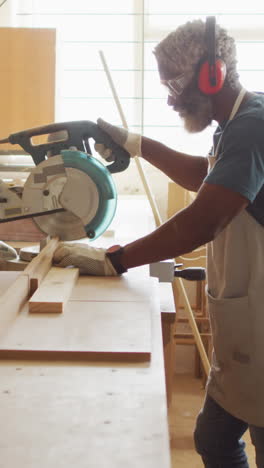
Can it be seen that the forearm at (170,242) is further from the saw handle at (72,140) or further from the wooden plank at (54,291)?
the saw handle at (72,140)

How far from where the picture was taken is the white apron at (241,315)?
1.59 meters

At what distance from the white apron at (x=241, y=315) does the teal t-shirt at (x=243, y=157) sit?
0.13 metres

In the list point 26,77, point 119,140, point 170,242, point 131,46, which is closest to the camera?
point 170,242

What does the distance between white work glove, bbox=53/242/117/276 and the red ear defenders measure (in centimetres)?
56

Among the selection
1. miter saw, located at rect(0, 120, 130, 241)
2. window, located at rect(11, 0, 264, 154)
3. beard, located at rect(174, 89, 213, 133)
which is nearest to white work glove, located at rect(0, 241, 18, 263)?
miter saw, located at rect(0, 120, 130, 241)

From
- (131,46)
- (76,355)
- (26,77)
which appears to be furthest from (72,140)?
(131,46)

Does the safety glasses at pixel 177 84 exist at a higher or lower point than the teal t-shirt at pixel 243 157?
higher

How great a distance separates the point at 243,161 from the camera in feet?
4.75

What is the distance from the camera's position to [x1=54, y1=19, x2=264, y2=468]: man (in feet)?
4.85

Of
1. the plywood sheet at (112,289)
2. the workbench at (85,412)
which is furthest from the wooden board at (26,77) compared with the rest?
the workbench at (85,412)

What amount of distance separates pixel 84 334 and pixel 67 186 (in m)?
0.73

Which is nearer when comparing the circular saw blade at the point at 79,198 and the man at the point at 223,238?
the man at the point at 223,238

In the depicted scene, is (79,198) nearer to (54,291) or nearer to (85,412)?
(54,291)

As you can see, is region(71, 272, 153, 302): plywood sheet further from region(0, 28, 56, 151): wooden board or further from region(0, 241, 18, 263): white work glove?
region(0, 28, 56, 151): wooden board
